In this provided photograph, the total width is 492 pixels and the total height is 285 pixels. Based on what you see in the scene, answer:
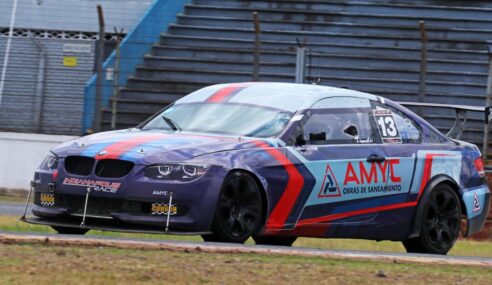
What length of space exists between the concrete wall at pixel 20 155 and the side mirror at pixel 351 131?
33.3ft

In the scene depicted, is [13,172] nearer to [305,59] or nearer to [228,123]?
[305,59]

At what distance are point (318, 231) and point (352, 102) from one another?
1.27 metres

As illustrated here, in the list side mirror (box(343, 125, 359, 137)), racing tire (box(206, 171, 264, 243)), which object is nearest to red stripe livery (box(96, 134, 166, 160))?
racing tire (box(206, 171, 264, 243))

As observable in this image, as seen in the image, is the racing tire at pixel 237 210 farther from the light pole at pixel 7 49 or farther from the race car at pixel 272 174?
the light pole at pixel 7 49

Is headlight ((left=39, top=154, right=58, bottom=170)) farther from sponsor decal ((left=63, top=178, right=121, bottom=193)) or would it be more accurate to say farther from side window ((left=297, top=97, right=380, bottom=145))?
side window ((left=297, top=97, right=380, bottom=145))

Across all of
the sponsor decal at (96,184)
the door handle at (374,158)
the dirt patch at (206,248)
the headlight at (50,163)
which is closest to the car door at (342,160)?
the door handle at (374,158)

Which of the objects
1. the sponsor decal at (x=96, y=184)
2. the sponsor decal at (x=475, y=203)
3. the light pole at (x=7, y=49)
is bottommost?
the sponsor decal at (x=475, y=203)

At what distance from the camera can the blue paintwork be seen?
29.2 feet

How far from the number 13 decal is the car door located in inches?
2.5

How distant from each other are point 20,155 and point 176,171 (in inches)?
448

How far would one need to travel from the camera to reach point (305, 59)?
1898 cm

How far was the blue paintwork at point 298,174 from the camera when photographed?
350 inches

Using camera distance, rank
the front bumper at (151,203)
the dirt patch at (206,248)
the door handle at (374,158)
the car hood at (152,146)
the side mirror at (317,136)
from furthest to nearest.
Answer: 1. the door handle at (374,158)
2. the side mirror at (317,136)
3. the car hood at (152,146)
4. the front bumper at (151,203)
5. the dirt patch at (206,248)

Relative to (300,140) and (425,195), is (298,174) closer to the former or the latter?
(300,140)
